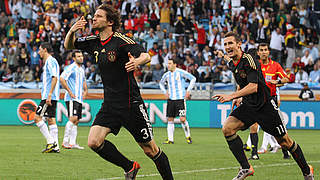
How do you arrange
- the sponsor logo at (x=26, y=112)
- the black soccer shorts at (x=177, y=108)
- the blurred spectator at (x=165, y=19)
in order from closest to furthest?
the black soccer shorts at (x=177, y=108) → the sponsor logo at (x=26, y=112) → the blurred spectator at (x=165, y=19)

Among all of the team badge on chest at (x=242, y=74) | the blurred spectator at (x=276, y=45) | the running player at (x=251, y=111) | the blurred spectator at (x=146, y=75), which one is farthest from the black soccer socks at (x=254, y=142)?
the blurred spectator at (x=276, y=45)

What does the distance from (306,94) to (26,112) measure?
A: 37.7ft

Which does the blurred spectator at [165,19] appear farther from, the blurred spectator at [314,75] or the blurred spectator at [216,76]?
the blurred spectator at [314,75]

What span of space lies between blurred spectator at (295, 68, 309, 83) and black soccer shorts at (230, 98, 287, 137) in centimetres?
1623

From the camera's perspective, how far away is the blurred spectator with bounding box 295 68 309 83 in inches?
956

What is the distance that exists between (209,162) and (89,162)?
235 cm

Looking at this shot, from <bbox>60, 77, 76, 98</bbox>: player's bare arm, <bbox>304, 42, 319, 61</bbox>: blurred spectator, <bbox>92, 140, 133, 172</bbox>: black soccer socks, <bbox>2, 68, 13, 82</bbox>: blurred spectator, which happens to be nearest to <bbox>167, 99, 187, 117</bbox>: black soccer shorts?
<bbox>60, 77, 76, 98</bbox>: player's bare arm

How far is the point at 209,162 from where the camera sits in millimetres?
11133

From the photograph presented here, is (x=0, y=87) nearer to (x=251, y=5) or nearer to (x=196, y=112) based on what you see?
(x=196, y=112)

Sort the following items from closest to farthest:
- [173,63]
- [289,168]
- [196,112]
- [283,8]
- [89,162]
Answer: [289,168] → [89,162] → [173,63] → [196,112] → [283,8]

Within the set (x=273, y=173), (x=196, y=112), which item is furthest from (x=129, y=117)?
(x=196, y=112)

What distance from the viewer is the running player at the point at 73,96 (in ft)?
45.9

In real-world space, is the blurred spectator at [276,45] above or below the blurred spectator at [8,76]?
above

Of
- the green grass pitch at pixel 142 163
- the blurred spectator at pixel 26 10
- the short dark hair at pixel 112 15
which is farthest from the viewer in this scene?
the blurred spectator at pixel 26 10
